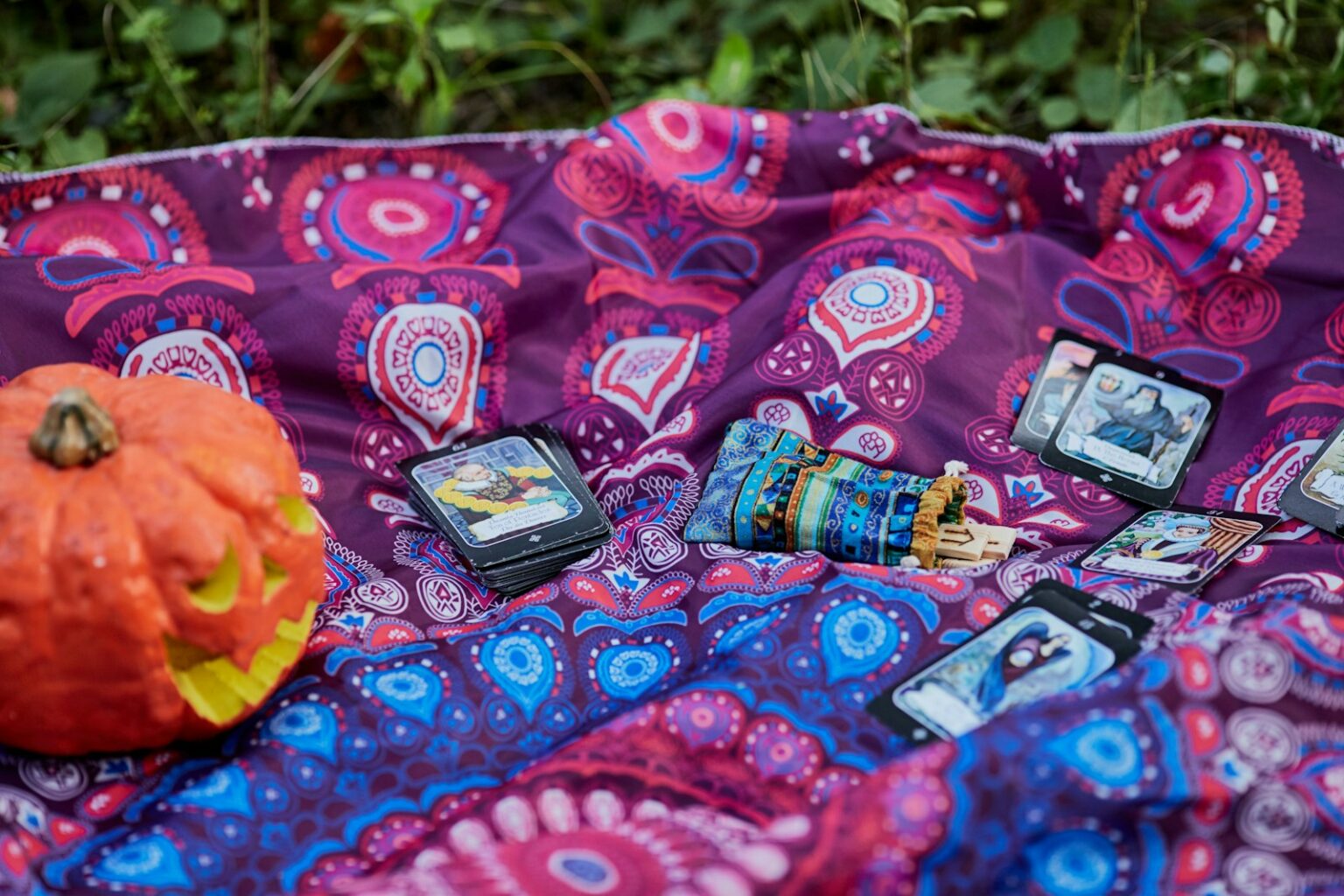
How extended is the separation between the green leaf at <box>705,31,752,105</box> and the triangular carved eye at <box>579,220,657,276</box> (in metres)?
0.61

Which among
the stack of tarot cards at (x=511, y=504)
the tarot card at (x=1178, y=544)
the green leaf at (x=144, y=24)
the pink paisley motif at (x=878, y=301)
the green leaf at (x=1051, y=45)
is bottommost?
the stack of tarot cards at (x=511, y=504)

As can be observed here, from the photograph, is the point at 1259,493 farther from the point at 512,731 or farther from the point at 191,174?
the point at 191,174

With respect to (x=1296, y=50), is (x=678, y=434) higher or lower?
lower

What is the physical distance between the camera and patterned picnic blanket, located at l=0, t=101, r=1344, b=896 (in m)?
1.25

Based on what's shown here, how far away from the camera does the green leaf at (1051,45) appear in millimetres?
2885

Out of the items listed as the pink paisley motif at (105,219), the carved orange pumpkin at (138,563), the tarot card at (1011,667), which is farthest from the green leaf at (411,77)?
the tarot card at (1011,667)

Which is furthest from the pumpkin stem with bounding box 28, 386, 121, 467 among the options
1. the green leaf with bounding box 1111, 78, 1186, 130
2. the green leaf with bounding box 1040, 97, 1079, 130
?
the green leaf with bounding box 1040, 97, 1079, 130

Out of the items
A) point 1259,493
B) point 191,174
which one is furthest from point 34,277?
point 1259,493

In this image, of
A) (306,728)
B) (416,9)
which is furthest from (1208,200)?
(306,728)

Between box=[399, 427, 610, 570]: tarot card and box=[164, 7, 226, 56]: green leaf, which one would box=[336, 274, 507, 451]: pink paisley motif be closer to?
box=[399, 427, 610, 570]: tarot card

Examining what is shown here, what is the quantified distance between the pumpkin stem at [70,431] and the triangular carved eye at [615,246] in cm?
106

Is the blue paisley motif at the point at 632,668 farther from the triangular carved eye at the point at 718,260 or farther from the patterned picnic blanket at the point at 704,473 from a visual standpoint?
the triangular carved eye at the point at 718,260

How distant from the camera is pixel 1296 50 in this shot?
9.93 feet

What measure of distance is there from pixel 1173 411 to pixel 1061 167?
0.57 metres
